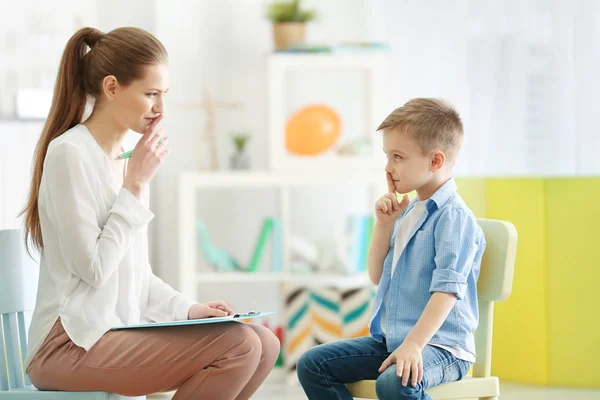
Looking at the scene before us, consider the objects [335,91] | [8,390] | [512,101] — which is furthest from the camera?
[335,91]

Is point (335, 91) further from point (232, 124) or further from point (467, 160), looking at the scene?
point (467, 160)

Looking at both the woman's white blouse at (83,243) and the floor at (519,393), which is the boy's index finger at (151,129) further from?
the floor at (519,393)

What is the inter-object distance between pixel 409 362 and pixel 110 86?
82cm

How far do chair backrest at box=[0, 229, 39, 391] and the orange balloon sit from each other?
72.5 inches

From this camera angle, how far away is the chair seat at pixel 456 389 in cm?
170

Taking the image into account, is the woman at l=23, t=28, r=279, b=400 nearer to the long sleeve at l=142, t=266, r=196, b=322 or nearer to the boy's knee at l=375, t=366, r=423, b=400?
the long sleeve at l=142, t=266, r=196, b=322

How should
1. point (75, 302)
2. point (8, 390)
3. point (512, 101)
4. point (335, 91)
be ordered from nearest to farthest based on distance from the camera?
point (75, 302), point (8, 390), point (512, 101), point (335, 91)

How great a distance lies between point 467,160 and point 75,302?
225 centimetres

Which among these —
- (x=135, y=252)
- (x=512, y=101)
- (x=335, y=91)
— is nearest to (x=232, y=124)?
(x=335, y=91)

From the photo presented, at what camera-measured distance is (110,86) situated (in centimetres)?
176

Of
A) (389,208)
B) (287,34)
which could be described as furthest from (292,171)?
(389,208)

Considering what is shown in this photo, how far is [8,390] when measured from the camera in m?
1.78

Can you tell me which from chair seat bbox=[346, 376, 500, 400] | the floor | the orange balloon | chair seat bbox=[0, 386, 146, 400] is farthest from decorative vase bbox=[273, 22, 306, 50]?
chair seat bbox=[0, 386, 146, 400]

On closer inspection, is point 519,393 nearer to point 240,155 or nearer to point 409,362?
point 240,155
